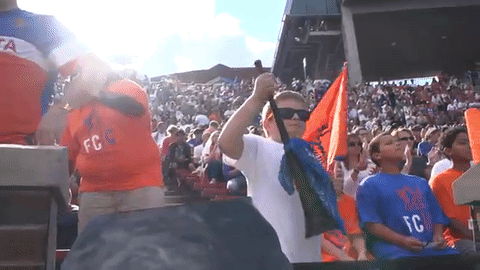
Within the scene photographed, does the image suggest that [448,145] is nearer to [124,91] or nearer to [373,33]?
[124,91]

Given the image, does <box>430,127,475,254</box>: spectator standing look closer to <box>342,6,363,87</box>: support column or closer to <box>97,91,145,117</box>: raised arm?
<box>97,91,145,117</box>: raised arm

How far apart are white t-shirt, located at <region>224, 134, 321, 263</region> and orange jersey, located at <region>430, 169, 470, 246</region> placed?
1.63 meters

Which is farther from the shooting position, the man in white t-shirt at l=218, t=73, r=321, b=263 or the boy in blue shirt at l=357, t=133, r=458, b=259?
the boy in blue shirt at l=357, t=133, r=458, b=259

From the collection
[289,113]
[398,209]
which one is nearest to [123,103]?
[289,113]

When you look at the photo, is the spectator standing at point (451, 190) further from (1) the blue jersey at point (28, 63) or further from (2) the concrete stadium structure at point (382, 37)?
(2) the concrete stadium structure at point (382, 37)

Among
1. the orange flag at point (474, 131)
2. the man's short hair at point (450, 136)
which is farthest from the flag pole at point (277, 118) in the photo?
the man's short hair at point (450, 136)

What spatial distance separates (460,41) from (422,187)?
1259 inches

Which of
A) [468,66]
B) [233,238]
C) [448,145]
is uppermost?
[468,66]

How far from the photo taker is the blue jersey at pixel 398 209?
13.0ft

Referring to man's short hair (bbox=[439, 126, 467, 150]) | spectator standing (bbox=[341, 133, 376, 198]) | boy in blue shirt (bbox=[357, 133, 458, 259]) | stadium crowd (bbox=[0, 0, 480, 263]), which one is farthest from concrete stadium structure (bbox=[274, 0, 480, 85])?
boy in blue shirt (bbox=[357, 133, 458, 259])

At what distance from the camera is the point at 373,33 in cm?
3203

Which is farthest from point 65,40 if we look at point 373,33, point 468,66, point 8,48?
point 468,66

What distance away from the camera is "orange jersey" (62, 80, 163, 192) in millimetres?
3791

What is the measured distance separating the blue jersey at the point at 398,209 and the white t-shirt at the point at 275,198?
0.87m
